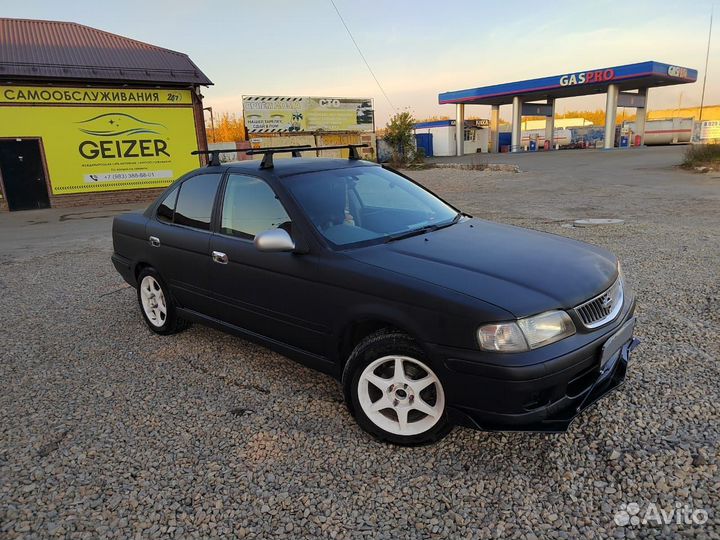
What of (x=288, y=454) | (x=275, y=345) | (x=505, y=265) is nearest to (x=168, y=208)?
(x=275, y=345)

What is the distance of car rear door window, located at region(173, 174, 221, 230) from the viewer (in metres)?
4.07

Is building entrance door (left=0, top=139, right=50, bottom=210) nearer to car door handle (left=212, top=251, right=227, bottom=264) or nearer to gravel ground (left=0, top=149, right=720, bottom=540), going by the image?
gravel ground (left=0, top=149, right=720, bottom=540)

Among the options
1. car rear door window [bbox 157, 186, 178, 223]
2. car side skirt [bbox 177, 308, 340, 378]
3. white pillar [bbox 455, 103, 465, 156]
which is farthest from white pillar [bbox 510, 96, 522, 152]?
car side skirt [bbox 177, 308, 340, 378]

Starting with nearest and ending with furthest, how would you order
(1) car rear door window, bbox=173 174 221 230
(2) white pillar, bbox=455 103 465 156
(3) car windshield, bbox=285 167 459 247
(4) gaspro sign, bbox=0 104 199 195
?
(3) car windshield, bbox=285 167 459 247 → (1) car rear door window, bbox=173 174 221 230 → (4) gaspro sign, bbox=0 104 199 195 → (2) white pillar, bbox=455 103 465 156

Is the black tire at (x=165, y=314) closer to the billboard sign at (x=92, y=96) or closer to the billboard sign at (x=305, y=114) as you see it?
the billboard sign at (x=92, y=96)

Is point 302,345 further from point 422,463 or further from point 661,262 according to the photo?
point 661,262

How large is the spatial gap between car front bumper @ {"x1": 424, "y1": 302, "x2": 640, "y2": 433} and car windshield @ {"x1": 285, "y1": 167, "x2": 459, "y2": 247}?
1.14m

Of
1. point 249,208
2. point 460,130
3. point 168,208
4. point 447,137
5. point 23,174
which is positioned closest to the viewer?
point 249,208

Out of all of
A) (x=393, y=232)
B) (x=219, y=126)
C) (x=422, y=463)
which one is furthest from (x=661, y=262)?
(x=219, y=126)

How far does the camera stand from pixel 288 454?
290 cm

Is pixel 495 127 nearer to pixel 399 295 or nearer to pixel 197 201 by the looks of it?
pixel 197 201

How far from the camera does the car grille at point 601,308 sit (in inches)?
106

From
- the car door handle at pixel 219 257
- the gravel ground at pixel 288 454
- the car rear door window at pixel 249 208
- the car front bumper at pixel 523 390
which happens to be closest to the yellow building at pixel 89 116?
the gravel ground at pixel 288 454

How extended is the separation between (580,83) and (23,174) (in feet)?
132
